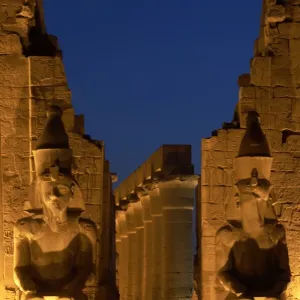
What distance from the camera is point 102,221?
1672 cm

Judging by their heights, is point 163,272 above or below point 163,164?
below

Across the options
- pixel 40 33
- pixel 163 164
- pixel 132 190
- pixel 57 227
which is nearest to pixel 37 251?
pixel 57 227

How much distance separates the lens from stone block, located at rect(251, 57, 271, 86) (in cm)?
1705

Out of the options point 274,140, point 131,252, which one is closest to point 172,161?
point 274,140

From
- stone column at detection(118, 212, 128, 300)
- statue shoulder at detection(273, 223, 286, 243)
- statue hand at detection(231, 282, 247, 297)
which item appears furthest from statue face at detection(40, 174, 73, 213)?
stone column at detection(118, 212, 128, 300)

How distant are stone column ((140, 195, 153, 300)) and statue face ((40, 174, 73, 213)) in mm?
8630

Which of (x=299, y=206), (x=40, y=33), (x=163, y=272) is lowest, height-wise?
(x=163, y=272)

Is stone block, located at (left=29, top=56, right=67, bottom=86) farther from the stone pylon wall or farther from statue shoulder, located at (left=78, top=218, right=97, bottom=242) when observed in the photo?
statue shoulder, located at (left=78, top=218, right=97, bottom=242)

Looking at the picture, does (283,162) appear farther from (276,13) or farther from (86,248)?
(86,248)

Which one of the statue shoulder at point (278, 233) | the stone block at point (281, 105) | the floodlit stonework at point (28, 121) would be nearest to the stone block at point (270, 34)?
the stone block at point (281, 105)

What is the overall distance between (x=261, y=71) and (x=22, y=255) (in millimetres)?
4898

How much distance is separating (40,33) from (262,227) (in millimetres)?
4834

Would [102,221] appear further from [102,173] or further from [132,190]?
[132,190]

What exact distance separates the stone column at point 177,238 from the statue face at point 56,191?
7.12 m
